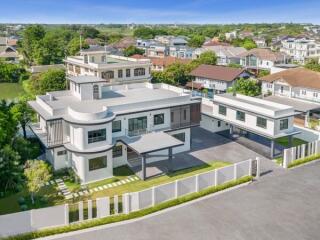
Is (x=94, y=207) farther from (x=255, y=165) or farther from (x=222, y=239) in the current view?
(x=255, y=165)

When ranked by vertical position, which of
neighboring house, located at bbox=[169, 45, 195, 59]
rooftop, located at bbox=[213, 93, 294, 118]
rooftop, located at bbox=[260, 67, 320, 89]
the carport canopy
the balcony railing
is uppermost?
neighboring house, located at bbox=[169, 45, 195, 59]

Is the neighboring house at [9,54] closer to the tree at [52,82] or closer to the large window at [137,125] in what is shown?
the tree at [52,82]

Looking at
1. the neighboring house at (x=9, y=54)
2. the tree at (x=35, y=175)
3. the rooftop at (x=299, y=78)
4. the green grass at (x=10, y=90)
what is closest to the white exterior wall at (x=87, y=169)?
the tree at (x=35, y=175)

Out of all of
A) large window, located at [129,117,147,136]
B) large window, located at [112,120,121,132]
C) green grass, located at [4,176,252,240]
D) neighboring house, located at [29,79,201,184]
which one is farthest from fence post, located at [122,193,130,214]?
large window, located at [129,117,147,136]

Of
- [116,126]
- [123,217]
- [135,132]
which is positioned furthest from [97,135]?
[123,217]

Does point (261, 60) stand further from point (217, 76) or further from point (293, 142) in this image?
point (293, 142)

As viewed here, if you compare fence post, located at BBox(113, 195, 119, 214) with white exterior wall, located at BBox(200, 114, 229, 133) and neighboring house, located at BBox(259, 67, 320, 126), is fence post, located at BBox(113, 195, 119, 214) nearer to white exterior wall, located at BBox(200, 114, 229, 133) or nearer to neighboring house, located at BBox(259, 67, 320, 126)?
white exterior wall, located at BBox(200, 114, 229, 133)

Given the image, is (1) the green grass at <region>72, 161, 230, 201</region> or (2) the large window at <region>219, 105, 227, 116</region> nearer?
(1) the green grass at <region>72, 161, 230, 201</region>
